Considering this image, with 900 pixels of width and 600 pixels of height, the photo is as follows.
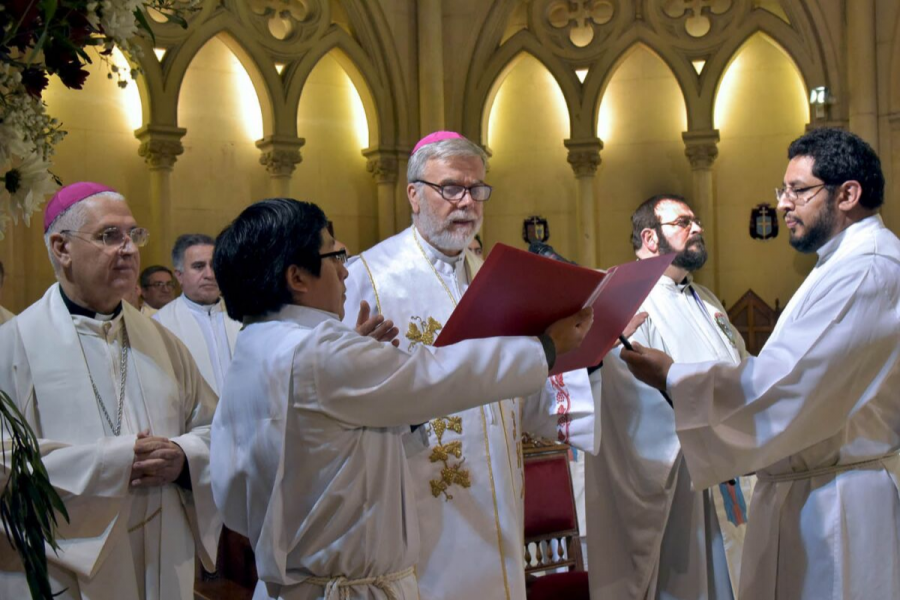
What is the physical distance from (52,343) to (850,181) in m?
2.54

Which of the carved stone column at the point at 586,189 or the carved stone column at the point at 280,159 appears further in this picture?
the carved stone column at the point at 586,189

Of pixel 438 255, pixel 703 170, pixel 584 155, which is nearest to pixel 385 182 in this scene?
pixel 584 155

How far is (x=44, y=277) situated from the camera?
920cm

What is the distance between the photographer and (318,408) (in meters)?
2.26

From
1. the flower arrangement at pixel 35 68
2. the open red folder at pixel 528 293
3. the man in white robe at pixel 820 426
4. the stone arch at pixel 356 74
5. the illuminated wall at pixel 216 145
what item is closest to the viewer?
the flower arrangement at pixel 35 68

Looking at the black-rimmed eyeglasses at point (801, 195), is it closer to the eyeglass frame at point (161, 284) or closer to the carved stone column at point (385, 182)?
the eyeglass frame at point (161, 284)

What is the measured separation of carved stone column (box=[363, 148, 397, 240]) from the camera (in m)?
10.9

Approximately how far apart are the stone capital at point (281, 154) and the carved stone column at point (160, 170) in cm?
92

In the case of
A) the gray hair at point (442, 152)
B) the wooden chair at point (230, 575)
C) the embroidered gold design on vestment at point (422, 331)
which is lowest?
the wooden chair at point (230, 575)

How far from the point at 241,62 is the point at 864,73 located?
6.15 m

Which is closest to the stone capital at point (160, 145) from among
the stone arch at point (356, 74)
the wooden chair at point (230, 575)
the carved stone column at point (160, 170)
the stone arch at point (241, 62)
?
the carved stone column at point (160, 170)

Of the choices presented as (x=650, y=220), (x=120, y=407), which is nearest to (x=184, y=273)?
(x=650, y=220)

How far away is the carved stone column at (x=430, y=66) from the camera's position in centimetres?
1069

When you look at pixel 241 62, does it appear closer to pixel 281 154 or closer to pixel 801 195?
pixel 281 154
